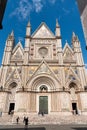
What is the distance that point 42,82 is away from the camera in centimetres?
2056

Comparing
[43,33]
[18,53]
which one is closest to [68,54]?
[43,33]

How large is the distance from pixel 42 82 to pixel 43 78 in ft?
2.36

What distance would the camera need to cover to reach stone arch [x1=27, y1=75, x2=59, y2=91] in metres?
19.7

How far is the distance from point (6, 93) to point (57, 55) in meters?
11.4

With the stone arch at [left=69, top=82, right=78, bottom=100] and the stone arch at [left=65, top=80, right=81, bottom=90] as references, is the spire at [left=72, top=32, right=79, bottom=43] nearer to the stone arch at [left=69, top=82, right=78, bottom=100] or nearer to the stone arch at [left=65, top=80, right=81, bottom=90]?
the stone arch at [left=65, top=80, right=81, bottom=90]

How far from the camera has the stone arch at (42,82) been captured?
776 inches

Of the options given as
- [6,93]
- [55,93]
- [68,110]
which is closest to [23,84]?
[6,93]

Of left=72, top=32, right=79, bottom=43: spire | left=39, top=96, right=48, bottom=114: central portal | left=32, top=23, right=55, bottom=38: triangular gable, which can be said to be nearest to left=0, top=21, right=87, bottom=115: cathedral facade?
left=39, top=96, right=48, bottom=114: central portal

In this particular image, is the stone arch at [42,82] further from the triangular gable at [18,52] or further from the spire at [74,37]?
the spire at [74,37]

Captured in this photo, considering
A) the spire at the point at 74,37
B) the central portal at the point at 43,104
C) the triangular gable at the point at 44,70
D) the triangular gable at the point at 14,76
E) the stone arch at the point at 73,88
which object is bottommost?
the central portal at the point at 43,104

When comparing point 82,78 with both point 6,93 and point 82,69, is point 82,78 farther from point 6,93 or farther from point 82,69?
point 6,93

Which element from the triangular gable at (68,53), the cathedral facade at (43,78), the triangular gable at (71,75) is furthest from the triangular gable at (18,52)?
the triangular gable at (71,75)

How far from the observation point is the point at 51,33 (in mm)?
25703

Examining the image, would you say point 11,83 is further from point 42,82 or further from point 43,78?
point 43,78
